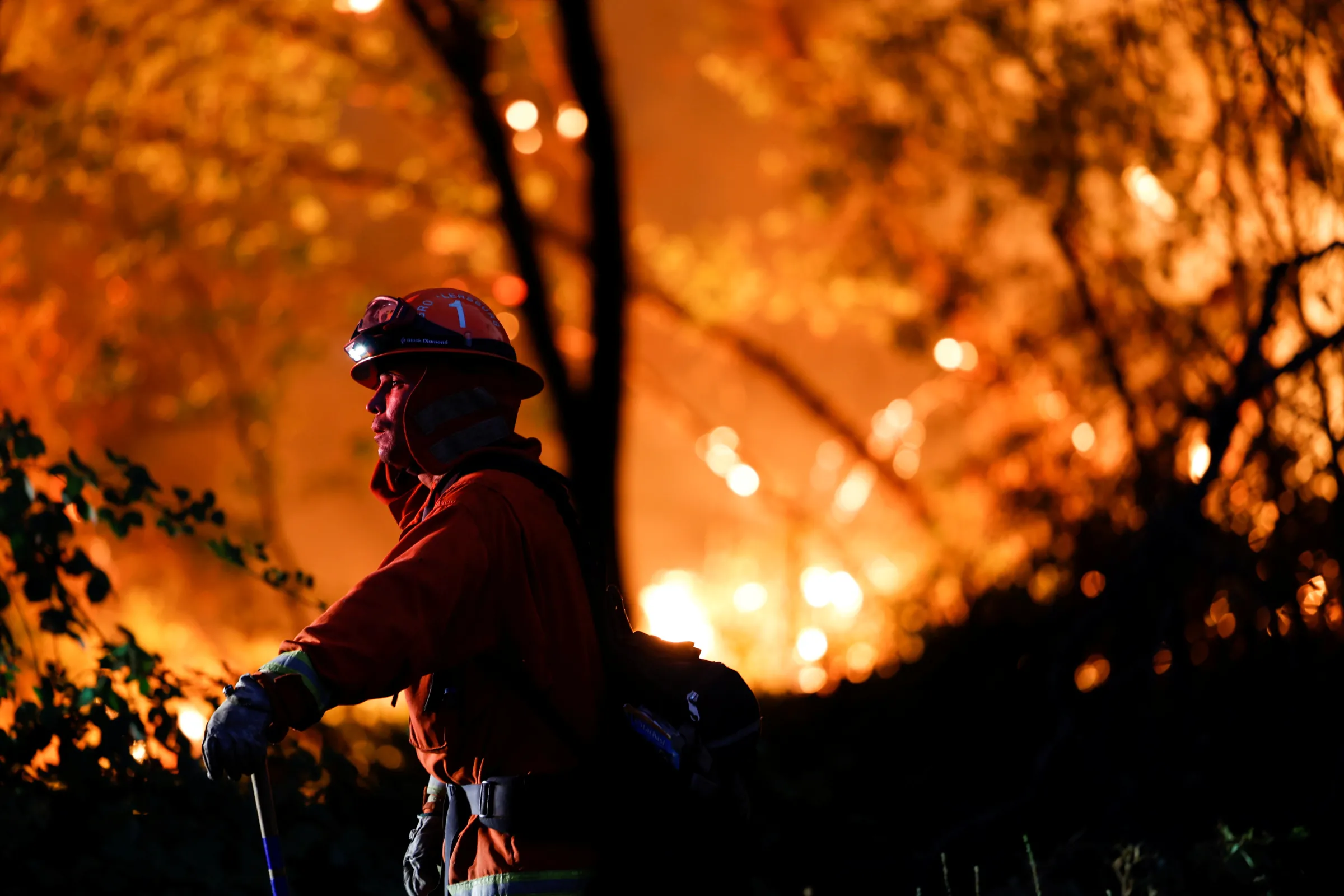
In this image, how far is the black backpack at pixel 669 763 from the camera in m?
2.56

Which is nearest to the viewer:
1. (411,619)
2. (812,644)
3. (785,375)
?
(411,619)

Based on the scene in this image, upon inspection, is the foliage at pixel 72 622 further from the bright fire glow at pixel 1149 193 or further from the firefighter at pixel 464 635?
the bright fire glow at pixel 1149 193

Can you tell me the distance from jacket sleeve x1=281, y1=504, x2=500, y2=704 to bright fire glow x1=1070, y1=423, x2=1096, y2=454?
6.91m

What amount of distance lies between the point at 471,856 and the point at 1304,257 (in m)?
3.53

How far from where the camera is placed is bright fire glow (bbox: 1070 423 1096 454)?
867 centimetres

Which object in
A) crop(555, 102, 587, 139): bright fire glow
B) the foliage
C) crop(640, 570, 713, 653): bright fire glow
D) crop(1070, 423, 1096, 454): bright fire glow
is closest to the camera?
the foliage

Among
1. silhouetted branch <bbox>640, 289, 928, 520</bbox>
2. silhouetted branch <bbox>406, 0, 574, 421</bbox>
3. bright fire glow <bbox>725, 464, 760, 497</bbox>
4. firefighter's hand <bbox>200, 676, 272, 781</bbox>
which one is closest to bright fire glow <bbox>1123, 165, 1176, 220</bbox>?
silhouetted branch <bbox>406, 0, 574, 421</bbox>

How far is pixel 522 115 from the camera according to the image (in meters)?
11.5

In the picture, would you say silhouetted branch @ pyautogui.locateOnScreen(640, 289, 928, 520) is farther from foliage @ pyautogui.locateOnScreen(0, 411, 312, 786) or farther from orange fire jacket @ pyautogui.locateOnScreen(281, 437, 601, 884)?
orange fire jacket @ pyautogui.locateOnScreen(281, 437, 601, 884)

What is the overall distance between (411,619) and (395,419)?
0.63m

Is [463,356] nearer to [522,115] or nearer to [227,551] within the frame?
[227,551]

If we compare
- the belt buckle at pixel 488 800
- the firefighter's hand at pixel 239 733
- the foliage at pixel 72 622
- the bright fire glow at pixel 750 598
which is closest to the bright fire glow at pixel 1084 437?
the bright fire glow at pixel 750 598

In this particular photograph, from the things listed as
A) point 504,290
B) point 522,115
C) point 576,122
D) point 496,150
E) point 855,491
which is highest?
point 522,115

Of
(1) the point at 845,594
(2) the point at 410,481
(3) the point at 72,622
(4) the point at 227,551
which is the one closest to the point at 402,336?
(2) the point at 410,481
